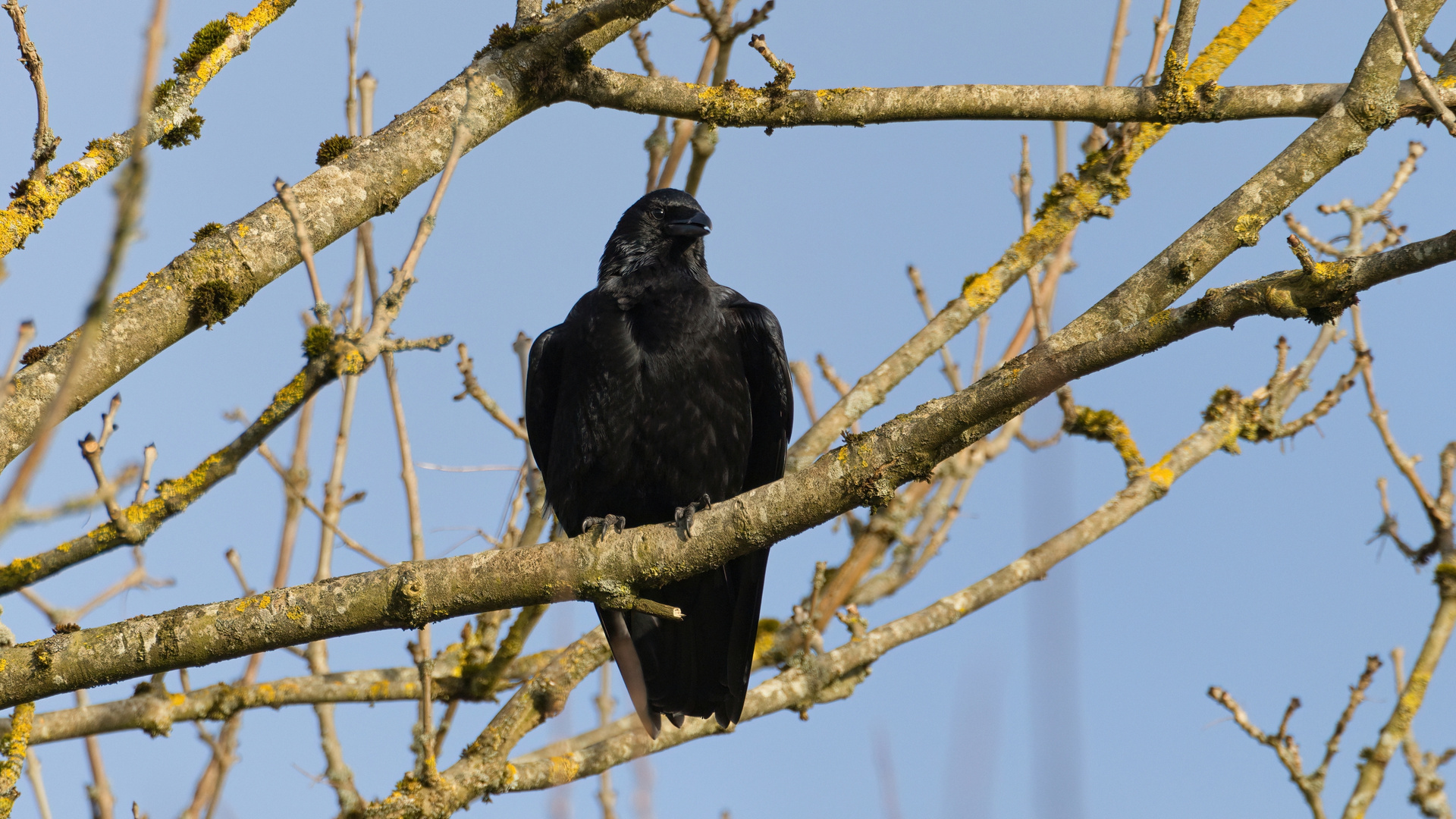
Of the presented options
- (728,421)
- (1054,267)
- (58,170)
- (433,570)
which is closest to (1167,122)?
(1054,267)

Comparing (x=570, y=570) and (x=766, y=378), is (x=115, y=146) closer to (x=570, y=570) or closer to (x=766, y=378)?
(x=570, y=570)

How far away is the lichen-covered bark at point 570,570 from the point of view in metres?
2.94

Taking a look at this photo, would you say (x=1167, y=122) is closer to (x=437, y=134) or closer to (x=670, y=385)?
(x=670, y=385)

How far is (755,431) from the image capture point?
562cm

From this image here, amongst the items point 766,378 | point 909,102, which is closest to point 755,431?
point 766,378

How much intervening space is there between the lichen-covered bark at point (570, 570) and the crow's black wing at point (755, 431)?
1.82 meters

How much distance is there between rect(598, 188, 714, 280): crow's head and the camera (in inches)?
228

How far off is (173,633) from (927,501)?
4.33 meters

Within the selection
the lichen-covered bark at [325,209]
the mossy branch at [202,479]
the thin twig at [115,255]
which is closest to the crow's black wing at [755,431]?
the lichen-covered bark at [325,209]

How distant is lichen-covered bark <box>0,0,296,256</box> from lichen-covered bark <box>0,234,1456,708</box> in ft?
4.25

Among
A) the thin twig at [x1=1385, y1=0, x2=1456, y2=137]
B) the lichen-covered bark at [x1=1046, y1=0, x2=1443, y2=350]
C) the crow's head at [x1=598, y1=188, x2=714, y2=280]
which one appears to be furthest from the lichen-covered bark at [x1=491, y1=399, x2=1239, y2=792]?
the thin twig at [x1=1385, y1=0, x2=1456, y2=137]

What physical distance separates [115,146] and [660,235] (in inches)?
106

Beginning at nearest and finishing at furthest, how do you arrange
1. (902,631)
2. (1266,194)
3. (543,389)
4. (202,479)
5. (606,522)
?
(1266,194), (202,479), (606,522), (902,631), (543,389)

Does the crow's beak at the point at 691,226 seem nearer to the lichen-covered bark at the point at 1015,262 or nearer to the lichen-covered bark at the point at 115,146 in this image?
the lichen-covered bark at the point at 1015,262
